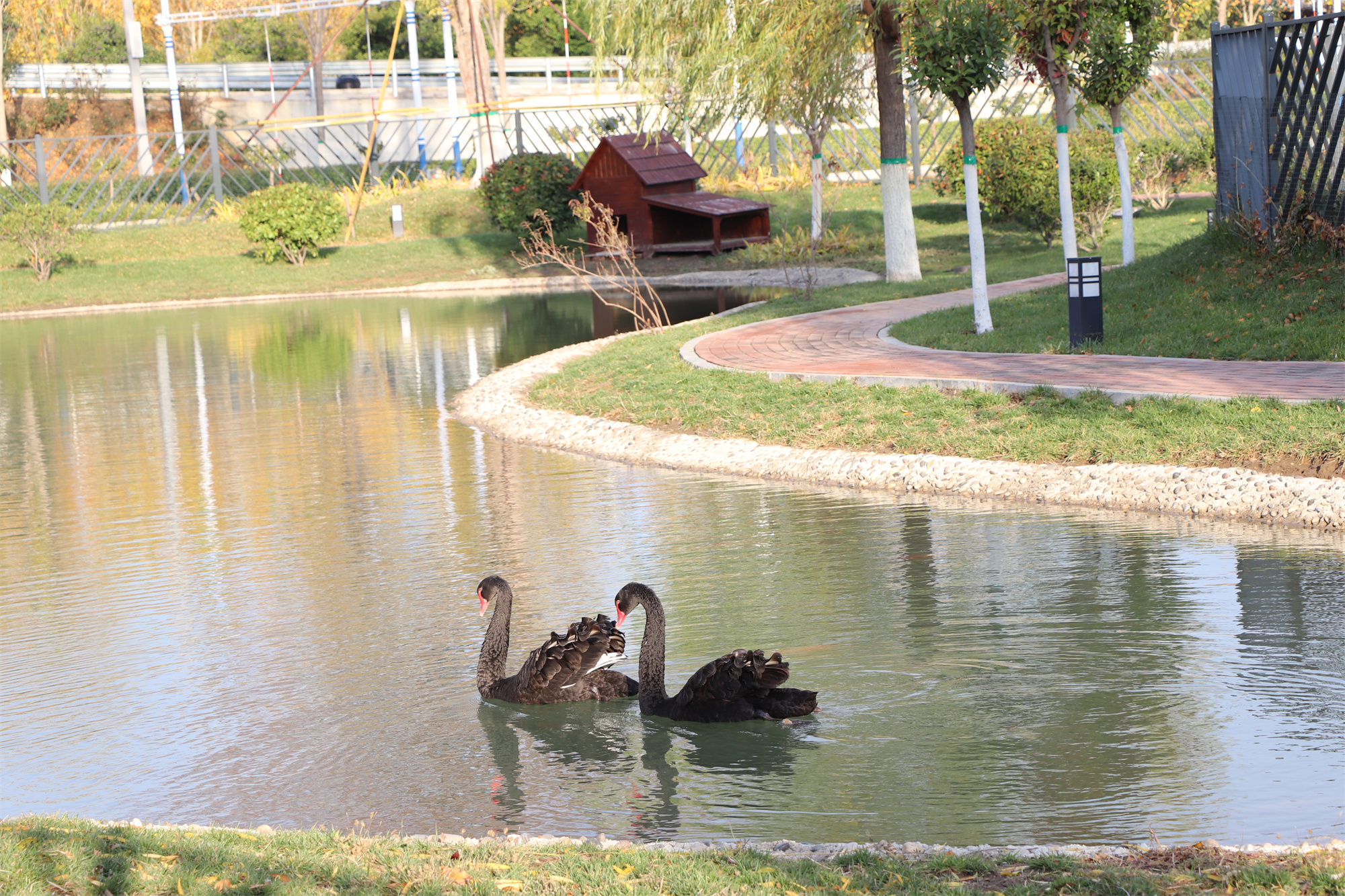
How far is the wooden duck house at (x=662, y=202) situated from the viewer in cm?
3403

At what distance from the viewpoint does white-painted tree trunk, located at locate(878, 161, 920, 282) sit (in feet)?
79.4

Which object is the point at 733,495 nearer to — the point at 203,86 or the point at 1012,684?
the point at 1012,684

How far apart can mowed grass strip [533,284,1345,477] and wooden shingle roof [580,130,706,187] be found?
55.6 feet

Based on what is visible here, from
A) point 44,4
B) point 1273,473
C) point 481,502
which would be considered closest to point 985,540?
point 1273,473

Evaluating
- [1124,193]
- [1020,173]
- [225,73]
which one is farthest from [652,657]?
[225,73]

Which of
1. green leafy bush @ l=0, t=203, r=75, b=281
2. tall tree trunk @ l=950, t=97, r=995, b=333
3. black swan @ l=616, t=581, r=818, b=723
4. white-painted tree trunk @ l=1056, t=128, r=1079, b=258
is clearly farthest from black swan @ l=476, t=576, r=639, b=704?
green leafy bush @ l=0, t=203, r=75, b=281

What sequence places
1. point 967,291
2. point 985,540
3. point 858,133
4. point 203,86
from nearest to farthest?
point 985,540
point 967,291
point 858,133
point 203,86

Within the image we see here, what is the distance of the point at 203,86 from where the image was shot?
69.6 meters

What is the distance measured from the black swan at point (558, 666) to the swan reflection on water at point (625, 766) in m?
0.07

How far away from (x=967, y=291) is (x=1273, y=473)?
1234cm

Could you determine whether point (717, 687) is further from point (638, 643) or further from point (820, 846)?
point (638, 643)

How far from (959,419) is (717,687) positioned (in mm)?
6672

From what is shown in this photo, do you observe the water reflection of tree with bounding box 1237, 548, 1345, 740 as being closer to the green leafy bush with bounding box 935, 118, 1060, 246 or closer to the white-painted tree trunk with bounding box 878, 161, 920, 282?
the white-painted tree trunk with bounding box 878, 161, 920, 282

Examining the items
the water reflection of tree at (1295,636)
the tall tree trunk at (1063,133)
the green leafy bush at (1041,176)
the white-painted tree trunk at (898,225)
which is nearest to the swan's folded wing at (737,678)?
the water reflection of tree at (1295,636)
